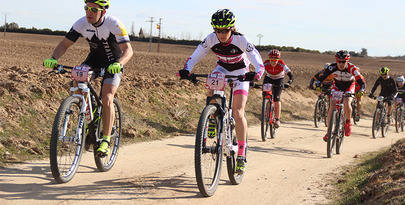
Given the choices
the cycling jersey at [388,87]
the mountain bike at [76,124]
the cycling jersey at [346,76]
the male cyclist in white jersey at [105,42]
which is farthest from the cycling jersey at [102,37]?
the cycling jersey at [388,87]

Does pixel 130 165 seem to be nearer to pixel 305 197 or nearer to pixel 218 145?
pixel 218 145

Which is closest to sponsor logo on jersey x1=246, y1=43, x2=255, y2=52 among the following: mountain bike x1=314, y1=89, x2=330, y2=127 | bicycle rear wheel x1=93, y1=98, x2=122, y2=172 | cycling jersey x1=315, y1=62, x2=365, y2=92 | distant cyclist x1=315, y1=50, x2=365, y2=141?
bicycle rear wheel x1=93, y1=98, x2=122, y2=172

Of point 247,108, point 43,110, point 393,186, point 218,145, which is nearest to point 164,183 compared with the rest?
point 218,145

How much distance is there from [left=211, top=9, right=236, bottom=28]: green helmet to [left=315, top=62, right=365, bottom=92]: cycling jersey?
228 inches

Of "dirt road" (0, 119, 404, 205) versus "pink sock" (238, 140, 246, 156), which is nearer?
"dirt road" (0, 119, 404, 205)

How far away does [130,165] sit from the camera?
7406mm

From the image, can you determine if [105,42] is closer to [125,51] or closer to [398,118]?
[125,51]

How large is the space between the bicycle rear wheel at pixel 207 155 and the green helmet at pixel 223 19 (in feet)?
3.35

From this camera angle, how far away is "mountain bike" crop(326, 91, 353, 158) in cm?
1039

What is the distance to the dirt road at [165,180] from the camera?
220 inches

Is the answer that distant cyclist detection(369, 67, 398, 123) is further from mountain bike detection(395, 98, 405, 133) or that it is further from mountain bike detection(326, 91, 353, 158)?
mountain bike detection(326, 91, 353, 158)

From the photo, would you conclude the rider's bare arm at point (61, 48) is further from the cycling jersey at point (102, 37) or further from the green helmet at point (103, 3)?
the green helmet at point (103, 3)

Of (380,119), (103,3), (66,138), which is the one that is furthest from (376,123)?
(66,138)

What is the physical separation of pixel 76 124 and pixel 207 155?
1.67m
